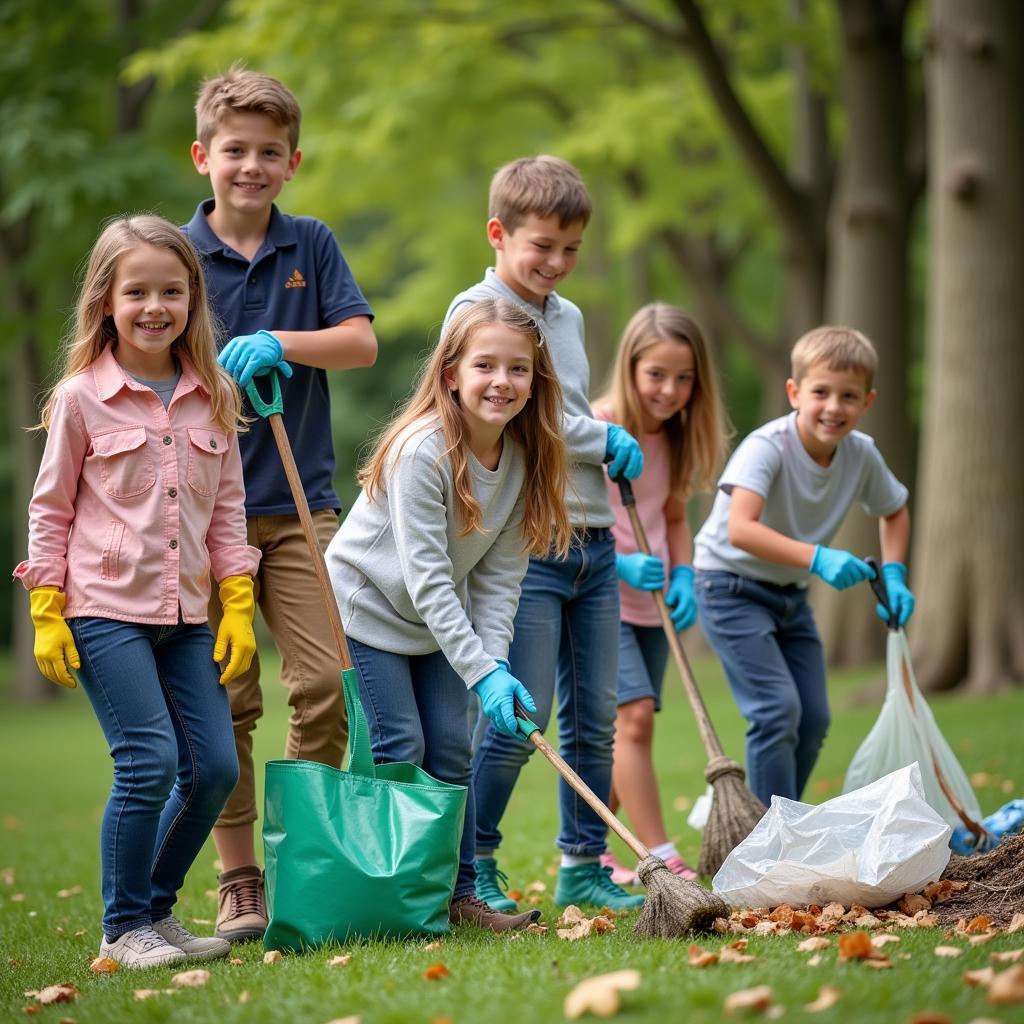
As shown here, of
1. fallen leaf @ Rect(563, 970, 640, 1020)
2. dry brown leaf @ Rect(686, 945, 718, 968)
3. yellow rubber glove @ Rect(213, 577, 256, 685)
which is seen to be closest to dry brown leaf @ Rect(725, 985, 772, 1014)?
fallen leaf @ Rect(563, 970, 640, 1020)

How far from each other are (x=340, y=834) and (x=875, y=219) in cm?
987

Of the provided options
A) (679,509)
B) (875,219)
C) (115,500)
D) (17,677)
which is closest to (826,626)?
(875,219)

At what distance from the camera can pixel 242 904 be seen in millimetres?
4383

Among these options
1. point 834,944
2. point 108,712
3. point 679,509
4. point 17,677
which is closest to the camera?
point 834,944

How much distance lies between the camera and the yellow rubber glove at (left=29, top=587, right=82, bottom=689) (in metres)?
3.74

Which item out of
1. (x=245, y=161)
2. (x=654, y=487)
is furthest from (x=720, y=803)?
(x=245, y=161)

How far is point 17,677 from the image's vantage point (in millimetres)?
19203

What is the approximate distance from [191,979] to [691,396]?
9.23 feet

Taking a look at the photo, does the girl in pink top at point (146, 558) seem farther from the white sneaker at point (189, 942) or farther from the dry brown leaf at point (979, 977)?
the dry brown leaf at point (979, 977)

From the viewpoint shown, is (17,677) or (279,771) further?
(17,677)

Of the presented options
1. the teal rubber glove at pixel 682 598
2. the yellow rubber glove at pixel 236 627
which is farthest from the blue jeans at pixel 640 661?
the yellow rubber glove at pixel 236 627

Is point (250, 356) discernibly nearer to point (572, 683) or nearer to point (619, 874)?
point (572, 683)

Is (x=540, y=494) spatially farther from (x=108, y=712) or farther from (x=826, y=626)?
(x=826, y=626)

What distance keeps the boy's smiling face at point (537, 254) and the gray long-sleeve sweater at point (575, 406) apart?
4 centimetres
